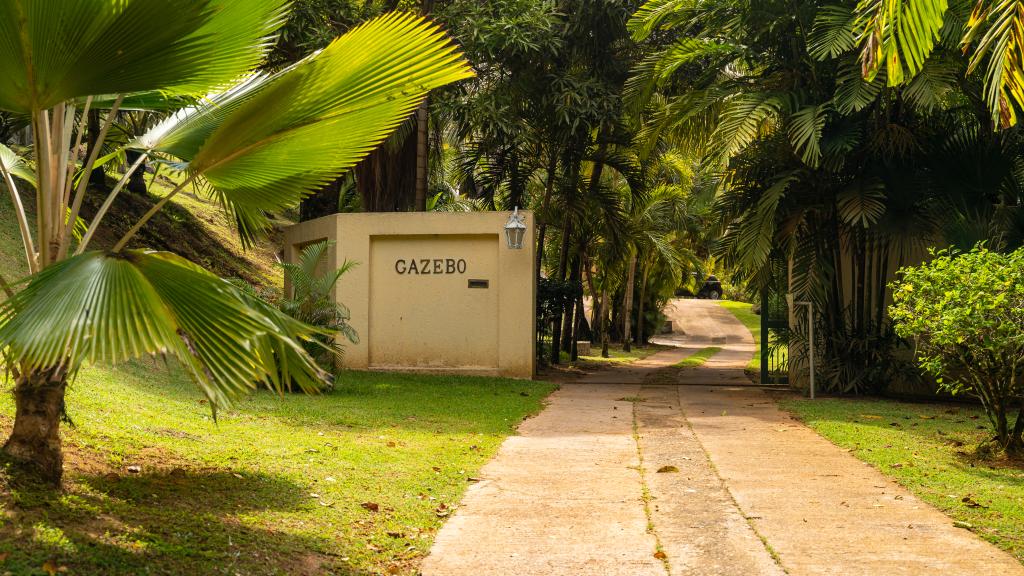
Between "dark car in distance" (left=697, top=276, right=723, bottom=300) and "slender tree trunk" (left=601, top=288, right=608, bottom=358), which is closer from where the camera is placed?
"slender tree trunk" (left=601, top=288, right=608, bottom=358)

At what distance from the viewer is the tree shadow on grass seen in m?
3.73

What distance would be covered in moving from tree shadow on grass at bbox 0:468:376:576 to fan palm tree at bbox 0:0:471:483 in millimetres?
336

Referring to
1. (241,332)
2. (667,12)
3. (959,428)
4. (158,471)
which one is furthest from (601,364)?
(241,332)

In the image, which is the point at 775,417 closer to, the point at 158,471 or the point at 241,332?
the point at 158,471

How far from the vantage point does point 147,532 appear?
13.9 feet

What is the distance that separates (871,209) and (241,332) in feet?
33.8

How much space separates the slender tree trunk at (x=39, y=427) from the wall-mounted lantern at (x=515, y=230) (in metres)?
10.2

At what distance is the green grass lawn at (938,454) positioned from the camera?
5.62m

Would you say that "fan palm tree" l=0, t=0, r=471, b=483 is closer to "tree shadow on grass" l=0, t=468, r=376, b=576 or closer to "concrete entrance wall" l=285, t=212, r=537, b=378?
"tree shadow on grass" l=0, t=468, r=376, b=576

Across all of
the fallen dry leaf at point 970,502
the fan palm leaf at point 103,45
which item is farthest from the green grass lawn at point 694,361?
the fan palm leaf at point 103,45

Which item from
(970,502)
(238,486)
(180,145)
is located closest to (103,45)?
(180,145)

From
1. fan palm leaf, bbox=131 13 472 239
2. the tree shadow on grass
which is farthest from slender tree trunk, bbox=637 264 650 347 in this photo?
the tree shadow on grass

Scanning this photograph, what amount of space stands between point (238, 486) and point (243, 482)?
137mm

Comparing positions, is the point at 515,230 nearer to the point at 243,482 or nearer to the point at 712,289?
the point at 243,482
